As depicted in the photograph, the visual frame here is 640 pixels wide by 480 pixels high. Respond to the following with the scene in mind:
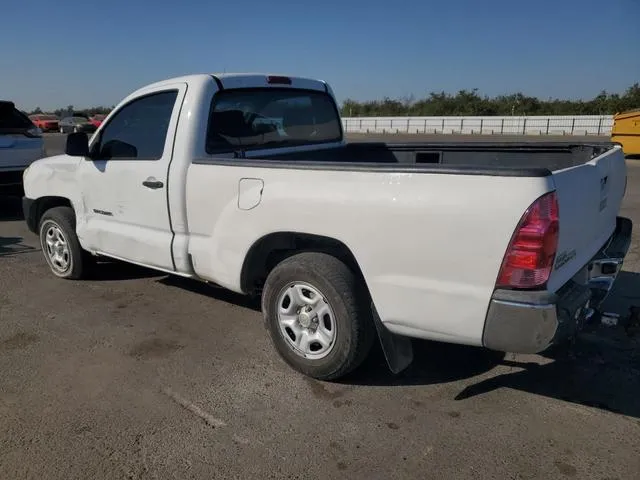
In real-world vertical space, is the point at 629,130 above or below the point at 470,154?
below

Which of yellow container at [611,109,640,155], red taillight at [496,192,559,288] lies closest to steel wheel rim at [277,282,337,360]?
red taillight at [496,192,559,288]

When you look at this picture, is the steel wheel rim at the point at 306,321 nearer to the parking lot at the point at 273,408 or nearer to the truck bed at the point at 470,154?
the parking lot at the point at 273,408

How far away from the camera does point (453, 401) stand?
3.29 meters

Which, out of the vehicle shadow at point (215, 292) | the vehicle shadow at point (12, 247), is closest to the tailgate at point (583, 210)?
the vehicle shadow at point (215, 292)

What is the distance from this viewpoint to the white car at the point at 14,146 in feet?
29.5

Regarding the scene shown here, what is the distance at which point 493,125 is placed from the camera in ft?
138

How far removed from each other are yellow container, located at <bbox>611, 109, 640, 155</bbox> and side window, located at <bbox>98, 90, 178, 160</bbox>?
1585 cm

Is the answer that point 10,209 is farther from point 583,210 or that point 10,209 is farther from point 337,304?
point 583,210

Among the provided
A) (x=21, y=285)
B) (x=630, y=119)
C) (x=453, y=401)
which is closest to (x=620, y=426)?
(x=453, y=401)

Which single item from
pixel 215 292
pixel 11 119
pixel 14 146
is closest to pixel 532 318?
pixel 215 292

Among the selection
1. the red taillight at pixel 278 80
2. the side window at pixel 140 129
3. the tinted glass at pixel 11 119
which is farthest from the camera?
the tinted glass at pixel 11 119

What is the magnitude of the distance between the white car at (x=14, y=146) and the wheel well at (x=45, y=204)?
3920mm

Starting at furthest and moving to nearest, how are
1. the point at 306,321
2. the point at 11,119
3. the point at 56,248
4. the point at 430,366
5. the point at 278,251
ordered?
the point at 11,119 → the point at 56,248 → the point at 278,251 → the point at 430,366 → the point at 306,321

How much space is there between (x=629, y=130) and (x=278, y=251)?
16462 millimetres
